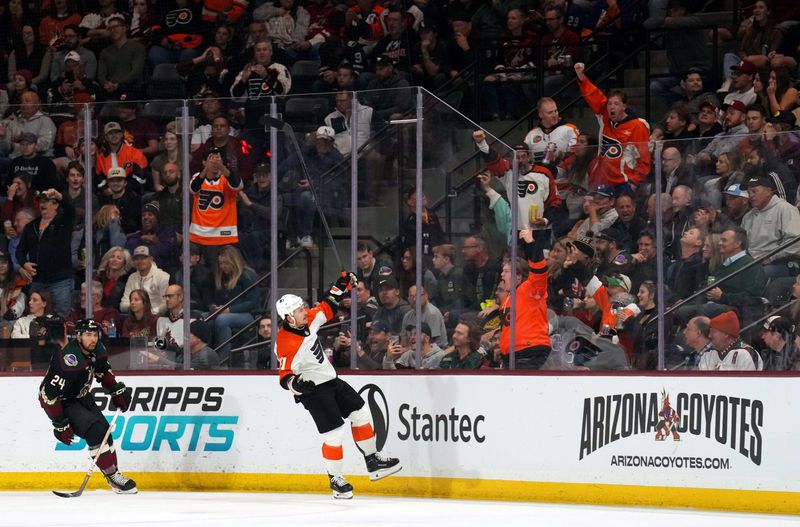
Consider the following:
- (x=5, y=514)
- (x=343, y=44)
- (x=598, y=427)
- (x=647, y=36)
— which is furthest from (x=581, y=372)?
(x=343, y=44)

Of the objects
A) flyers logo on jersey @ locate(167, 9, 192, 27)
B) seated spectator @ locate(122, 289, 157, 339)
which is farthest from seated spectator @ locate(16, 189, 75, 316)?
flyers logo on jersey @ locate(167, 9, 192, 27)

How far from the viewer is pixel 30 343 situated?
434 inches

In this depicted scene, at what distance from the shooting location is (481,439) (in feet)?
→ 32.7

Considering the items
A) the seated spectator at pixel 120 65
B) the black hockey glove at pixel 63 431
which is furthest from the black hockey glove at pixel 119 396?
the seated spectator at pixel 120 65

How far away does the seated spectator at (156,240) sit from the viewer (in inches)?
→ 423

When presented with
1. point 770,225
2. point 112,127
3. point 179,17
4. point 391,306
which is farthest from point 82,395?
point 179,17

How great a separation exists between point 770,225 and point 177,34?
8410 mm

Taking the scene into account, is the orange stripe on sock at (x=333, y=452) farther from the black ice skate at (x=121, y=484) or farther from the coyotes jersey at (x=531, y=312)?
the black ice skate at (x=121, y=484)

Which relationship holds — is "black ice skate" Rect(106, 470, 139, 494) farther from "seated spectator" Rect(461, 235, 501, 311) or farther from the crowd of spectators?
"seated spectator" Rect(461, 235, 501, 311)

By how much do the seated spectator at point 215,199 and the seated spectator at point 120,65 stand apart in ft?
17.0

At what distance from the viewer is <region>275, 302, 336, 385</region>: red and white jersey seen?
10.1 m

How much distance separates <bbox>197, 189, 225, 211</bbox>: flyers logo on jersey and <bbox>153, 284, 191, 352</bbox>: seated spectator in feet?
2.07

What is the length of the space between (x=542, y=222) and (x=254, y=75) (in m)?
5.52

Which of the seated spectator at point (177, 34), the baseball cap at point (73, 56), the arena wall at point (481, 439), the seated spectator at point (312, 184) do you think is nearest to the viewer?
the arena wall at point (481, 439)
